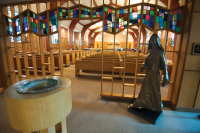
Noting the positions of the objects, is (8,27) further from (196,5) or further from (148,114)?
(196,5)

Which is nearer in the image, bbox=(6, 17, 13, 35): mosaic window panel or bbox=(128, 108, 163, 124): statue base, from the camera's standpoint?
bbox=(128, 108, 163, 124): statue base

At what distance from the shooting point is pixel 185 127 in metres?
1.71

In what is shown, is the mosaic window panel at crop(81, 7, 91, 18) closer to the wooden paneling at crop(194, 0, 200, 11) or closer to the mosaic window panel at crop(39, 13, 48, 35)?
the mosaic window panel at crop(39, 13, 48, 35)

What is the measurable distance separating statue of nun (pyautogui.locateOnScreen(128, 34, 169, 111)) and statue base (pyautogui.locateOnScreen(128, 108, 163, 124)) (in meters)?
0.07

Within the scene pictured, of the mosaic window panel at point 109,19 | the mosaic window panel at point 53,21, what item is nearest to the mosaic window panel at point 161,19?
the mosaic window panel at point 109,19

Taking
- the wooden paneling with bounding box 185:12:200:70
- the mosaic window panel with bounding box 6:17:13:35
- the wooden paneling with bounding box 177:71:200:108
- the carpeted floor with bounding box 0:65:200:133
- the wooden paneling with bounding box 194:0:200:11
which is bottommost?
the carpeted floor with bounding box 0:65:200:133

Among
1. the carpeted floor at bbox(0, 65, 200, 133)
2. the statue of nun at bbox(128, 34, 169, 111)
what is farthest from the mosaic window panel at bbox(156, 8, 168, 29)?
the carpeted floor at bbox(0, 65, 200, 133)

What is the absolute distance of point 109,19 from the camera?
2.16 metres

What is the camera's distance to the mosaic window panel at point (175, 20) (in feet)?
6.37

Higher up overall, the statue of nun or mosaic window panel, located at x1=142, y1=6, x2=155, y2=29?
mosaic window panel, located at x1=142, y1=6, x2=155, y2=29

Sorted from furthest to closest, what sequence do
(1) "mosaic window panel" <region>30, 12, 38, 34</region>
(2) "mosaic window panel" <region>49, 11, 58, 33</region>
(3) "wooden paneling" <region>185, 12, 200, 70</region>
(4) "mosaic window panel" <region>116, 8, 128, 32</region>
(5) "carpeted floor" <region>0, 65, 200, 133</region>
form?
(1) "mosaic window panel" <region>30, 12, 38, 34</region> → (2) "mosaic window panel" <region>49, 11, 58, 33</region> → (4) "mosaic window panel" <region>116, 8, 128, 32</region> → (3) "wooden paneling" <region>185, 12, 200, 70</region> → (5) "carpeted floor" <region>0, 65, 200, 133</region>

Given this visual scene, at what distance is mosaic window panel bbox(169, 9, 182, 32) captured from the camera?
1.94 meters

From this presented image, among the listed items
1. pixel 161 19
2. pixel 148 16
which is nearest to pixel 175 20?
pixel 161 19

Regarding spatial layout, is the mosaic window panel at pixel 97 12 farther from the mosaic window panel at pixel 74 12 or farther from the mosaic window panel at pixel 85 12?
the mosaic window panel at pixel 74 12
